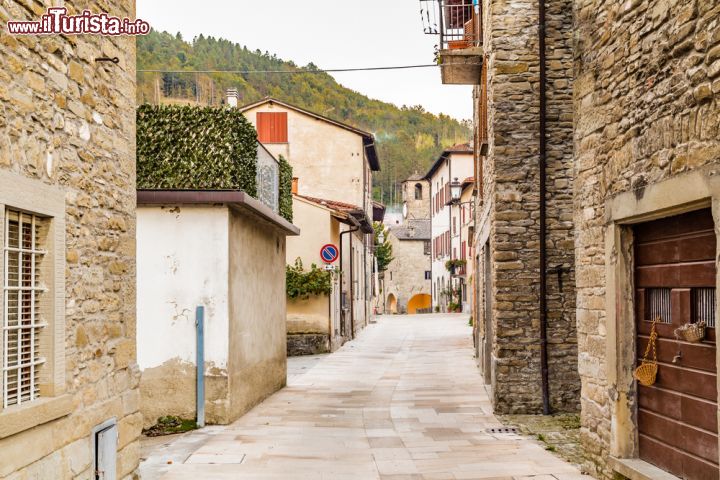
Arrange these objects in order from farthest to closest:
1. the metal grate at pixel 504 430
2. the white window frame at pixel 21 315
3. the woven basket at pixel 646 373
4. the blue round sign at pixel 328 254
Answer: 1. the blue round sign at pixel 328 254
2. the metal grate at pixel 504 430
3. the woven basket at pixel 646 373
4. the white window frame at pixel 21 315

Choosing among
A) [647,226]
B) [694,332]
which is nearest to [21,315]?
[694,332]

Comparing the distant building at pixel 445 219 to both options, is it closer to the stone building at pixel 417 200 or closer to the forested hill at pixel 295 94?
the stone building at pixel 417 200

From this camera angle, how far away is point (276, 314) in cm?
1399

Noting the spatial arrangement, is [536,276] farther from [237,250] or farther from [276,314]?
[276,314]

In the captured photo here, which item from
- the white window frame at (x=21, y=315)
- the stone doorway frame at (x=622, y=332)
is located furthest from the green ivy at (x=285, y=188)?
the white window frame at (x=21, y=315)

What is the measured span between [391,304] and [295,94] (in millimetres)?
17880

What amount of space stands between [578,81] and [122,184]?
154 inches

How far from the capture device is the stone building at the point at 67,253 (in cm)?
446

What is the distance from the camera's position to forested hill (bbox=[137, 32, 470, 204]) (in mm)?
50156

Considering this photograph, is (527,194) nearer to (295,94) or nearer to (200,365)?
(200,365)

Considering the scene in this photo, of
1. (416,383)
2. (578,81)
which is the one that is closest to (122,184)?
(578,81)

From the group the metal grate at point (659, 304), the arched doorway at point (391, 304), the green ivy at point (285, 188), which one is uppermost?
the green ivy at point (285, 188)

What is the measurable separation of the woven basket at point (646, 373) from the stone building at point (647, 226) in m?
0.04

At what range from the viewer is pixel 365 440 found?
9.06m
